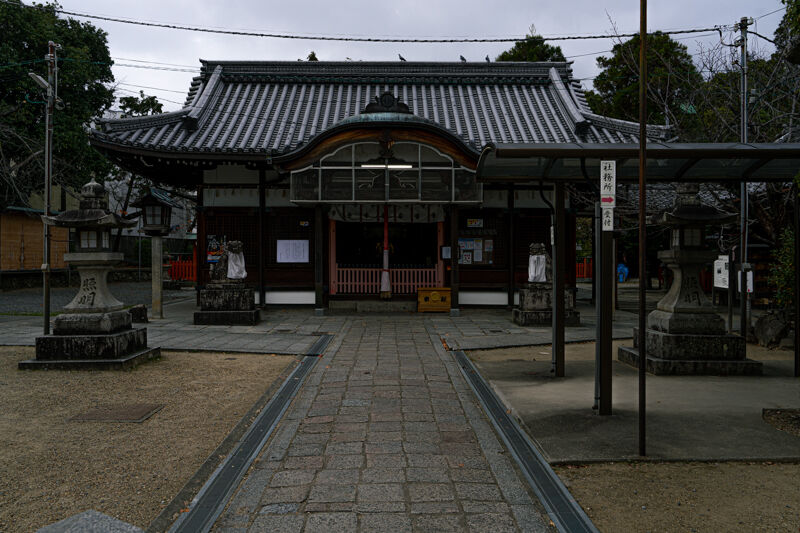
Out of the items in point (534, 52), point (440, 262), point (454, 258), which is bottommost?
point (440, 262)

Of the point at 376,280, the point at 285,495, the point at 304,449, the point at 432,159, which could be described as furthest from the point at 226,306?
the point at 285,495

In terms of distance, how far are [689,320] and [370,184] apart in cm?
846

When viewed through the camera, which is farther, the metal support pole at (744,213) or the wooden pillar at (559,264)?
the metal support pole at (744,213)

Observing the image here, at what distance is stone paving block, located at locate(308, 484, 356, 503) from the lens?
136 inches

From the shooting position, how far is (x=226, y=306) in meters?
12.2

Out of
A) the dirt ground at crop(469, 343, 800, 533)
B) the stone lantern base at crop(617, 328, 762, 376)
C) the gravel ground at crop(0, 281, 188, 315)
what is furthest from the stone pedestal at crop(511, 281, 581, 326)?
the gravel ground at crop(0, 281, 188, 315)

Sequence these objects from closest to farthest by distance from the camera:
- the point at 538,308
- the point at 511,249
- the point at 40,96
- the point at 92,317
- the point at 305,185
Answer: the point at 92,317 < the point at 538,308 < the point at 305,185 < the point at 511,249 < the point at 40,96

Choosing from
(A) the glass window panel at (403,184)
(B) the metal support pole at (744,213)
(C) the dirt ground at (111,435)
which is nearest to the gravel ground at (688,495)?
(C) the dirt ground at (111,435)

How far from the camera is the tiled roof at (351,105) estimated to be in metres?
14.4

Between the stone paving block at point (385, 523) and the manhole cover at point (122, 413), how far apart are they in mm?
3183

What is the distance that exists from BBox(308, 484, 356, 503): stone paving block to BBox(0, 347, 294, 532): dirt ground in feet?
3.40

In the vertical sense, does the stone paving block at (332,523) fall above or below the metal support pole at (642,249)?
below

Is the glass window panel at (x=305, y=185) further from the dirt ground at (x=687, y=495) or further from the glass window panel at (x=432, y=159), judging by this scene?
the dirt ground at (x=687, y=495)

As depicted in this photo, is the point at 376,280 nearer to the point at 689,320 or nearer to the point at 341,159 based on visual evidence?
the point at 341,159
